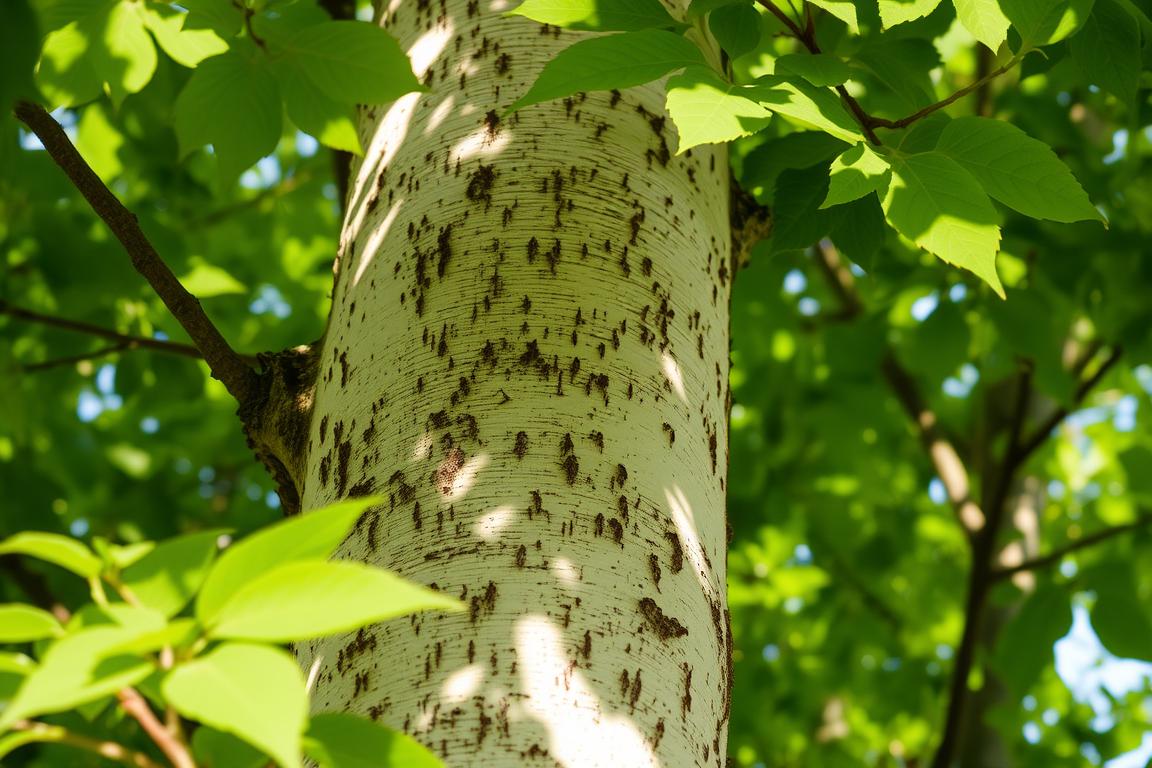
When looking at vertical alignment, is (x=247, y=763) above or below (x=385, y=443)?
below

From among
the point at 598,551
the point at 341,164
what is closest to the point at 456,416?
the point at 598,551

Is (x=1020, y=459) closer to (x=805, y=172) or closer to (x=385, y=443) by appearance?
(x=805, y=172)

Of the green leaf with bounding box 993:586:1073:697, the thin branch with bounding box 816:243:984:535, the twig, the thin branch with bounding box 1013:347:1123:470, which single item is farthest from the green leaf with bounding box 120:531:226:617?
the thin branch with bounding box 816:243:984:535

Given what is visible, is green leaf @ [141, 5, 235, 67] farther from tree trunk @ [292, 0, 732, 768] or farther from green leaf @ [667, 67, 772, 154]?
green leaf @ [667, 67, 772, 154]

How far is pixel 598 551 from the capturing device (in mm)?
1227

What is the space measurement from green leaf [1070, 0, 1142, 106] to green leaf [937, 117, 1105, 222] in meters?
0.42

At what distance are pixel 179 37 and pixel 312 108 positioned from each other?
1.12 ft

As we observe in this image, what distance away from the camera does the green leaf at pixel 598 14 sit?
139cm

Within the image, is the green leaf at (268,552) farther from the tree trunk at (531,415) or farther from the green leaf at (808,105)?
the green leaf at (808,105)

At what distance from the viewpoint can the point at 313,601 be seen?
0.76m

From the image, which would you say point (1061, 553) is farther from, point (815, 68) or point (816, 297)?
point (815, 68)

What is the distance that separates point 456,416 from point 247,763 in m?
0.51

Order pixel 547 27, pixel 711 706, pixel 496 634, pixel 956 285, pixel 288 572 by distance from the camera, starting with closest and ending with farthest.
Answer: pixel 288 572 → pixel 496 634 → pixel 711 706 → pixel 547 27 → pixel 956 285

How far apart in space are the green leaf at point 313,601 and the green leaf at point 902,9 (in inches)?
39.3
